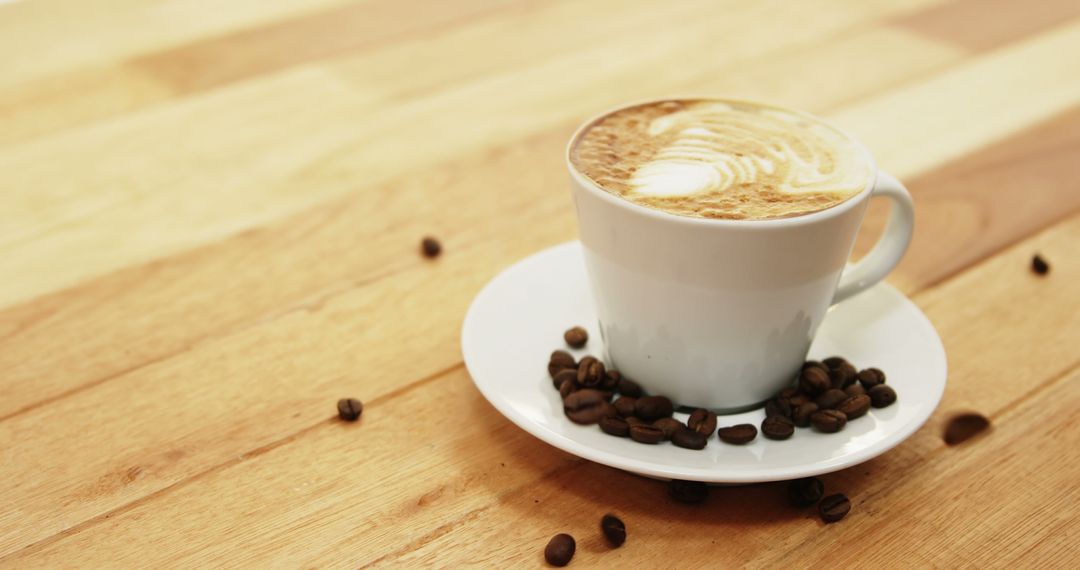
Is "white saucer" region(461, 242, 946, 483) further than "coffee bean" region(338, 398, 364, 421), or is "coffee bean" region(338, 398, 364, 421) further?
"coffee bean" region(338, 398, 364, 421)

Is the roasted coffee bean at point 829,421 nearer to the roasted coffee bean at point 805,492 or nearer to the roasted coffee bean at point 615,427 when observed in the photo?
the roasted coffee bean at point 805,492

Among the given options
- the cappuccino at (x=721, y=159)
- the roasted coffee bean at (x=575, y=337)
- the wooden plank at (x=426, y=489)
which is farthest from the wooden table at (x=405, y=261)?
the cappuccino at (x=721, y=159)

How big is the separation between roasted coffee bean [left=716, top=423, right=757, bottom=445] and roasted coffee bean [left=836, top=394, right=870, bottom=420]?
0.26 ft

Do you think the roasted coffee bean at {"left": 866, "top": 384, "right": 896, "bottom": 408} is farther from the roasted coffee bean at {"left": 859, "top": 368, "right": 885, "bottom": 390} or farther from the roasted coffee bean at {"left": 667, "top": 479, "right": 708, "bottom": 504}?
the roasted coffee bean at {"left": 667, "top": 479, "right": 708, "bottom": 504}

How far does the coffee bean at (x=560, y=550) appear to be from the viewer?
0.80m

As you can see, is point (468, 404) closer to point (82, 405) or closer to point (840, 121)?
point (82, 405)

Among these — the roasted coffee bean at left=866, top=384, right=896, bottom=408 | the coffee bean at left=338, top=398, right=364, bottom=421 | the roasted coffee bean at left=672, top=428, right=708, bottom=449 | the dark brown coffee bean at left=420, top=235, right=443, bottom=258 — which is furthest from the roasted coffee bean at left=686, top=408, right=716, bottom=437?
the dark brown coffee bean at left=420, top=235, right=443, bottom=258

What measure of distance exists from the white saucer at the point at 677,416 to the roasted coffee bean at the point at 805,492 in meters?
0.03

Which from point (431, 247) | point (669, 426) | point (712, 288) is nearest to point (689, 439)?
point (669, 426)

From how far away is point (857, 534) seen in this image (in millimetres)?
838

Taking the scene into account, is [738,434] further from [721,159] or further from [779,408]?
[721,159]

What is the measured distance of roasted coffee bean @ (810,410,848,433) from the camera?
862mm

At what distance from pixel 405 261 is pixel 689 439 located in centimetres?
49

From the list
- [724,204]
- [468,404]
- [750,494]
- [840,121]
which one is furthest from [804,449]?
[840,121]
